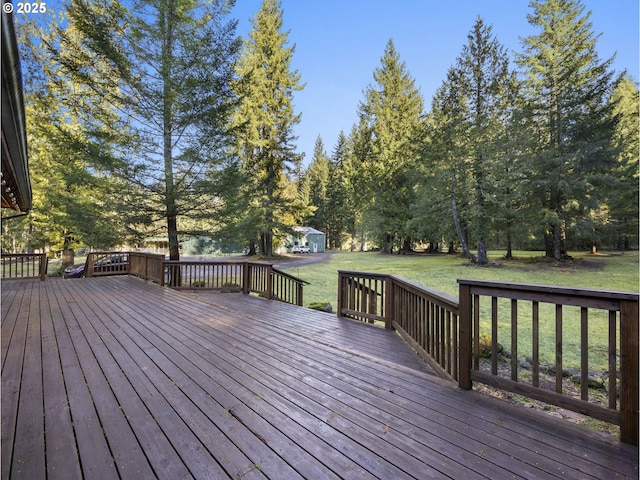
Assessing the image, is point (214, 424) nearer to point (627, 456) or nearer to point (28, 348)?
point (627, 456)

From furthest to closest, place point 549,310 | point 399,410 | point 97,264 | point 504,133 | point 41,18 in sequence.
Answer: point 504,133 → point 97,264 → point 549,310 → point 41,18 → point 399,410

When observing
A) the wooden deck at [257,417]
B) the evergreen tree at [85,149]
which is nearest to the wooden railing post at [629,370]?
the wooden deck at [257,417]

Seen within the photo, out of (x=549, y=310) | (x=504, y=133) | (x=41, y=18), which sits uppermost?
(x=504, y=133)

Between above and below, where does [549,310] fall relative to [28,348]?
below

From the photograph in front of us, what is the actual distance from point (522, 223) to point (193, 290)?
16.1 metres

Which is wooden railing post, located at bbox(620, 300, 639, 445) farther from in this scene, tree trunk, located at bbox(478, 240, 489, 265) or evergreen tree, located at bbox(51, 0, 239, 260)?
tree trunk, located at bbox(478, 240, 489, 265)

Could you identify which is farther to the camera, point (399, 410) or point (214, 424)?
point (399, 410)

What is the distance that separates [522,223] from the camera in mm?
15641

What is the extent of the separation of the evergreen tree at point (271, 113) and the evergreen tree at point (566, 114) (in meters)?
13.2

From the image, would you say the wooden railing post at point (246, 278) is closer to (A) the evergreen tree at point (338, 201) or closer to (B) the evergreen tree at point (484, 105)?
(B) the evergreen tree at point (484, 105)

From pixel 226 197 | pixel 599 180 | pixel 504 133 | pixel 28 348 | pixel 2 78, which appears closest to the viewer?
pixel 2 78

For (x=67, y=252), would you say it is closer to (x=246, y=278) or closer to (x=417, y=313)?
(x=246, y=278)

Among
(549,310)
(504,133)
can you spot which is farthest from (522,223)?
(549,310)

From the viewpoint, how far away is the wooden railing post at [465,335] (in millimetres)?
2258
